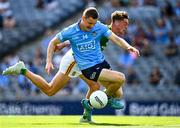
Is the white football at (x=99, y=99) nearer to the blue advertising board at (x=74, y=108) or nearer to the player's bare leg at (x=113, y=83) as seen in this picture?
the player's bare leg at (x=113, y=83)

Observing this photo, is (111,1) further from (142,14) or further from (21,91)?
(21,91)

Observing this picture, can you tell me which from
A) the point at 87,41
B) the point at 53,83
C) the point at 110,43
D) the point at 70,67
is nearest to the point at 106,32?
the point at 87,41

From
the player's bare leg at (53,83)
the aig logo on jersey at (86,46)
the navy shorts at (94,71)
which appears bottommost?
the player's bare leg at (53,83)

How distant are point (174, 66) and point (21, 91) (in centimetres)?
521

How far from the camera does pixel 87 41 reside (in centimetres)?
1568

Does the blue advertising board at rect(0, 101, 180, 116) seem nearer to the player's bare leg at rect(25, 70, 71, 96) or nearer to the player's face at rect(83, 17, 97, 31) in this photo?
the player's bare leg at rect(25, 70, 71, 96)

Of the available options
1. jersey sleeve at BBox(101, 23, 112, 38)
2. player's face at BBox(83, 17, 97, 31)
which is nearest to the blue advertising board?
jersey sleeve at BBox(101, 23, 112, 38)

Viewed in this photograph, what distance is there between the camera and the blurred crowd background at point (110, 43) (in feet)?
80.0

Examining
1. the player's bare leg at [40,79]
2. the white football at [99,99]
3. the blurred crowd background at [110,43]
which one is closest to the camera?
the white football at [99,99]

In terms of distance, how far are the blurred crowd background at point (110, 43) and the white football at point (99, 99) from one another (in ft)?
28.2

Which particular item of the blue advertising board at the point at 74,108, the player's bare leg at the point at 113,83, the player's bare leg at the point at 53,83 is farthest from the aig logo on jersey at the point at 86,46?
the blue advertising board at the point at 74,108

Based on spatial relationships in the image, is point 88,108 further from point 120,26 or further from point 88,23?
point 120,26

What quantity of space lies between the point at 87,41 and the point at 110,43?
420 inches

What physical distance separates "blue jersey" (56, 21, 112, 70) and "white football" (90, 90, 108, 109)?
0.76 meters
